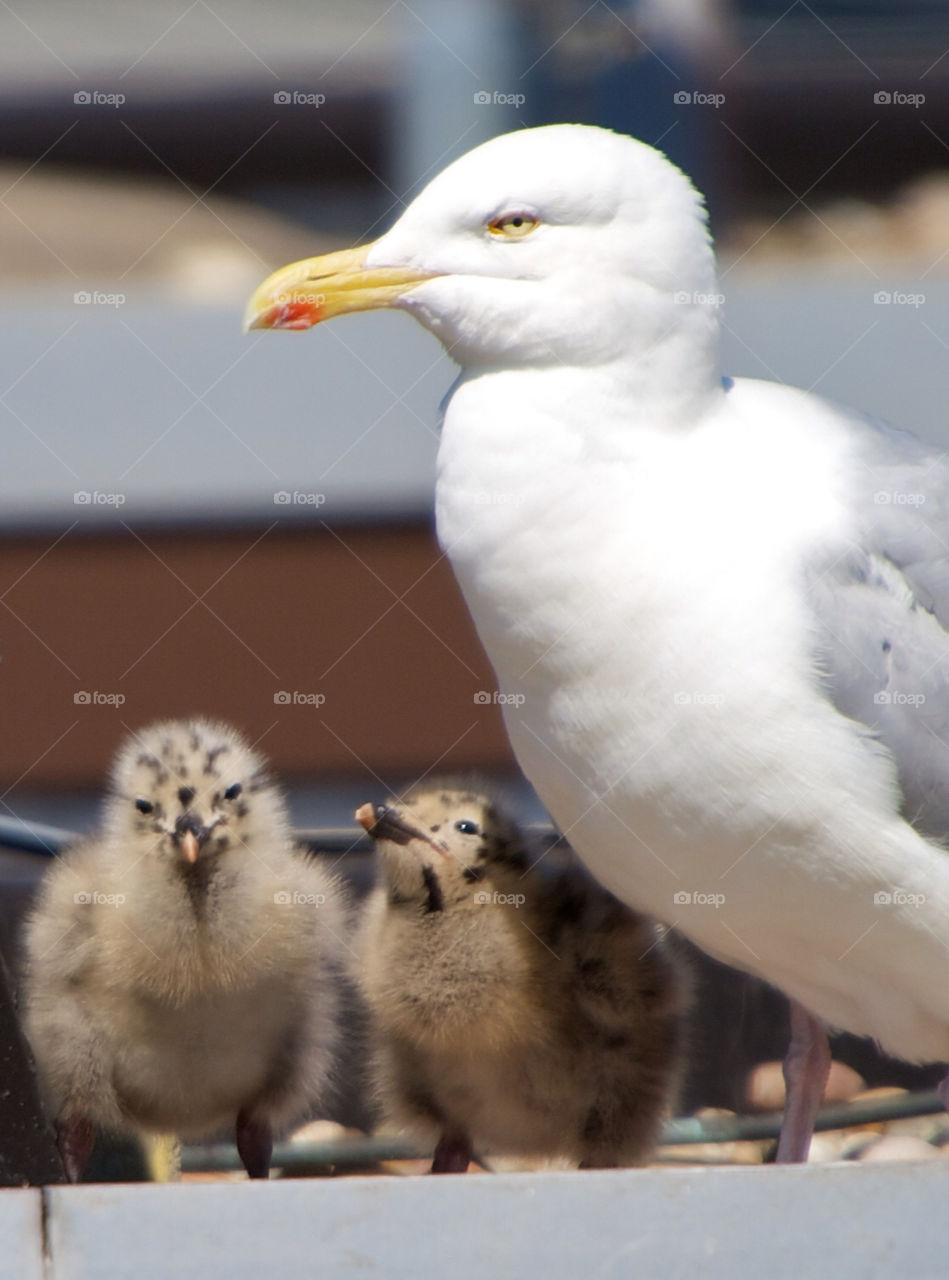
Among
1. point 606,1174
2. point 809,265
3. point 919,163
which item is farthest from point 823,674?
point 919,163

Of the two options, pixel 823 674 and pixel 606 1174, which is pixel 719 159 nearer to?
pixel 823 674

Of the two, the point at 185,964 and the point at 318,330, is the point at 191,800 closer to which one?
the point at 185,964

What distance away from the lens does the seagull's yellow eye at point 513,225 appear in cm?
168

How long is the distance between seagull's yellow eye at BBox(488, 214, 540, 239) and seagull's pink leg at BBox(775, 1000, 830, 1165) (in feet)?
2.55

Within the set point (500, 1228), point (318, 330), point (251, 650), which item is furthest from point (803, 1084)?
point (251, 650)

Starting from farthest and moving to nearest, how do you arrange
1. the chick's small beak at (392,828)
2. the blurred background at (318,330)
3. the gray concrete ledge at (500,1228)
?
the blurred background at (318,330), the chick's small beak at (392,828), the gray concrete ledge at (500,1228)

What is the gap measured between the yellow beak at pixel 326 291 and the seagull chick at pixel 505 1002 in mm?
445

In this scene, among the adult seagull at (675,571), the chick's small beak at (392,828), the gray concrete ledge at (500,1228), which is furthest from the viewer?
the chick's small beak at (392,828)

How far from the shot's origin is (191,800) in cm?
183

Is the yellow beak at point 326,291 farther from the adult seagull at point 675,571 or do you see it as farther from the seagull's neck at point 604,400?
the seagull's neck at point 604,400

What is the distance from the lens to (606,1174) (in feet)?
3.85

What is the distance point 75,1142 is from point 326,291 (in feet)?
2.66

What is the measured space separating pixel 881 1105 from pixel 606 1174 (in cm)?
103

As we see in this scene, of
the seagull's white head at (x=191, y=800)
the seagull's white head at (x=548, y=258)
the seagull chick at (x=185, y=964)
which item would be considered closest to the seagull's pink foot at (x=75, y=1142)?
the seagull chick at (x=185, y=964)
